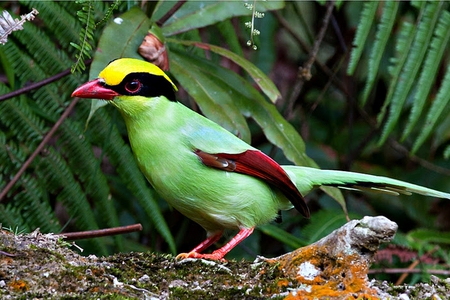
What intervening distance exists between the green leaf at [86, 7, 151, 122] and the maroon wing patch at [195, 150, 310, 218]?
0.61 m

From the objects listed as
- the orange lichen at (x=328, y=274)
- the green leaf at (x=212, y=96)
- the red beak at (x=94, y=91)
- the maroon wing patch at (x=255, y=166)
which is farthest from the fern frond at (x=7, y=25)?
the green leaf at (x=212, y=96)

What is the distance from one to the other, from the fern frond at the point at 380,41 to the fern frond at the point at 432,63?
0.84 ft

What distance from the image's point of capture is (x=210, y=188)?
265 cm

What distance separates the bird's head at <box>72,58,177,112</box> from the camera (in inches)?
104

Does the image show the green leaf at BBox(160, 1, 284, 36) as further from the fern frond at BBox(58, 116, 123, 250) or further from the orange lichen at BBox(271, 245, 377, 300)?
the orange lichen at BBox(271, 245, 377, 300)

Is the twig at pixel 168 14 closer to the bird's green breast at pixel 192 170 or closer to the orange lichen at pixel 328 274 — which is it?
the bird's green breast at pixel 192 170

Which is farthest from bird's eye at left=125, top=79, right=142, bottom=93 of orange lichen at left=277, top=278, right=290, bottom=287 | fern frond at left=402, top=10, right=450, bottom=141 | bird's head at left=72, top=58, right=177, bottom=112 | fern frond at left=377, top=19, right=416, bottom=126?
fern frond at left=402, top=10, right=450, bottom=141

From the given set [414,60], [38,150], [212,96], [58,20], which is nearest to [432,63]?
[414,60]

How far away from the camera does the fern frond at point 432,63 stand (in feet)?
11.9

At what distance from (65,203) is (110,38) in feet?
3.82

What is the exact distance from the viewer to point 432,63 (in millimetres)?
3646

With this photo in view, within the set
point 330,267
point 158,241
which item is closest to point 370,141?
point 158,241

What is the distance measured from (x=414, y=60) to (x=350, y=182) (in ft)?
3.75

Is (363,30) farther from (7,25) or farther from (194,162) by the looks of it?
(7,25)
